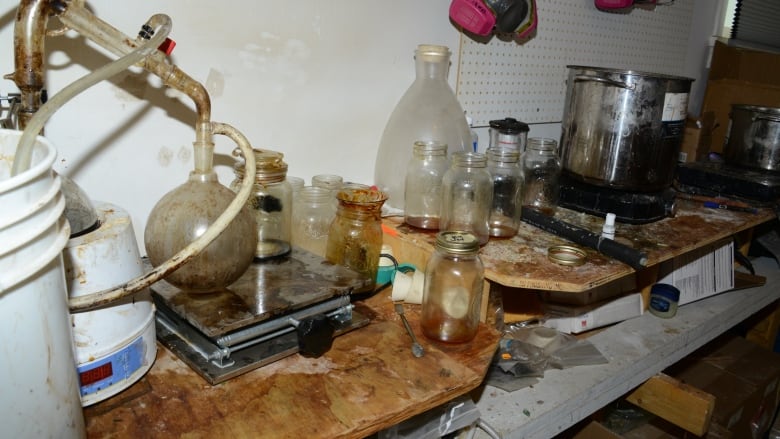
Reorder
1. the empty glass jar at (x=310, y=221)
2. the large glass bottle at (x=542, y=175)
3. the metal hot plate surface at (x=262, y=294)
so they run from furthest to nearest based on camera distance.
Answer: the large glass bottle at (x=542, y=175), the empty glass jar at (x=310, y=221), the metal hot plate surface at (x=262, y=294)

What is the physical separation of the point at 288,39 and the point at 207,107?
0.38 meters

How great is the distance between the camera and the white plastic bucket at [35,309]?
1.42 ft

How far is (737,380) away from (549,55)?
1.09 m

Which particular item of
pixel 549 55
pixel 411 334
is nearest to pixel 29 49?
pixel 411 334

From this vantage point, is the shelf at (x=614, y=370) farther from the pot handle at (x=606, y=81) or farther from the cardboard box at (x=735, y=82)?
the cardboard box at (x=735, y=82)

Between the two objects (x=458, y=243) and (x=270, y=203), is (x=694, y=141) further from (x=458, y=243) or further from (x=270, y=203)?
(x=270, y=203)

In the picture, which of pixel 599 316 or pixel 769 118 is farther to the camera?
pixel 769 118

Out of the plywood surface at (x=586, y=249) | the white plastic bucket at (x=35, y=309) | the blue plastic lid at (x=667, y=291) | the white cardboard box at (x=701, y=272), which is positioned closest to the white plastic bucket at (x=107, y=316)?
the white plastic bucket at (x=35, y=309)

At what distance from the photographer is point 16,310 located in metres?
0.45

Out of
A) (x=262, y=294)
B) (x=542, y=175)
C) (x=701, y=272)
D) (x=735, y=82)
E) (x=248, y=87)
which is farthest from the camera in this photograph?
(x=735, y=82)

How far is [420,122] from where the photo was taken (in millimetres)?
1279

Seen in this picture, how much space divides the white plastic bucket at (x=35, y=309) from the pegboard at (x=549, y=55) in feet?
3.68

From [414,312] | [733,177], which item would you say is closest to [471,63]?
[414,312]

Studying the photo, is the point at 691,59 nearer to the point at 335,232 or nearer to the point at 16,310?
the point at 335,232
